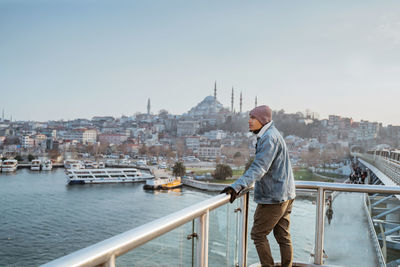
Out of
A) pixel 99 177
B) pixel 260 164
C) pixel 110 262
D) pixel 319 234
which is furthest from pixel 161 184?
pixel 110 262

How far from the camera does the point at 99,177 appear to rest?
104 feet

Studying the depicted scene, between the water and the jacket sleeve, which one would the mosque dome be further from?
the jacket sleeve

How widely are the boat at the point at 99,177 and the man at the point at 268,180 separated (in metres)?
29.9

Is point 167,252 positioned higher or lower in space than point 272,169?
lower

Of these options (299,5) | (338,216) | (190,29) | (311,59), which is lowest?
(338,216)

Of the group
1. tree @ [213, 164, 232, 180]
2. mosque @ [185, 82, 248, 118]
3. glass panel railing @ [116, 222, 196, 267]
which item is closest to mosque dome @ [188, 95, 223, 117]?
mosque @ [185, 82, 248, 118]

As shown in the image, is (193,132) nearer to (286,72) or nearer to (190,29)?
(286,72)

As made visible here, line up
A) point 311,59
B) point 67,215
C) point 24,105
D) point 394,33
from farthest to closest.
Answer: point 24,105 → point 311,59 → point 394,33 → point 67,215

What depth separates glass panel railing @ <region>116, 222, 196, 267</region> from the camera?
31.0 inches

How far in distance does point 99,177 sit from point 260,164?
105 feet

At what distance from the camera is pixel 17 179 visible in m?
32.2

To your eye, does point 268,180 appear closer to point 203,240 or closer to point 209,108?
point 203,240

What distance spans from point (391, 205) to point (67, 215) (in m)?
18.5

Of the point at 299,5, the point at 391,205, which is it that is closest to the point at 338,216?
the point at 391,205
